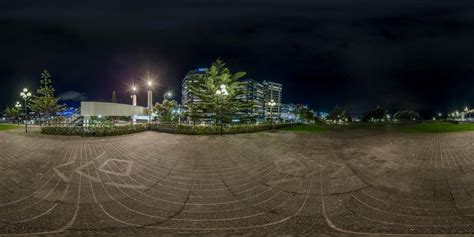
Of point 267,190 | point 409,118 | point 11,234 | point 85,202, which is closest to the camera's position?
point 11,234

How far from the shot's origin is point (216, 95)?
22016mm

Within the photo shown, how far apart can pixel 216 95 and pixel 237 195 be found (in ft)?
58.2

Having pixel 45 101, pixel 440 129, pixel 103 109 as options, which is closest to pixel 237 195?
pixel 440 129

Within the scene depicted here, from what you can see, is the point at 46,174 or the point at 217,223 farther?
the point at 46,174

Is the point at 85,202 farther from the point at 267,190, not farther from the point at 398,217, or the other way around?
the point at 398,217

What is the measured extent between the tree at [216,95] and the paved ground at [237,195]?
14.5 metres

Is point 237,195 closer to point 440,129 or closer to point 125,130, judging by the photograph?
point 125,130

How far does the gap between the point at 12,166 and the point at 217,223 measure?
23.7 feet

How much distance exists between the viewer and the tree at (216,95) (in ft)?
72.8

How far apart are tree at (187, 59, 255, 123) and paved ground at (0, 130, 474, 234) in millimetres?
14550

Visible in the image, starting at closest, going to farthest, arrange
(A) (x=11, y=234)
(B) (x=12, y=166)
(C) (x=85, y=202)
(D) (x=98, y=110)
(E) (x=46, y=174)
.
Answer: (A) (x=11, y=234) < (C) (x=85, y=202) < (E) (x=46, y=174) < (B) (x=12, y=166) < (D) (x=98, y=110)

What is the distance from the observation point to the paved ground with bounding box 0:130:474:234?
145 inches

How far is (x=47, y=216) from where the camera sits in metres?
3.92

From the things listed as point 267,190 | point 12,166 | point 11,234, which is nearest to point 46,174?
point 12,166
